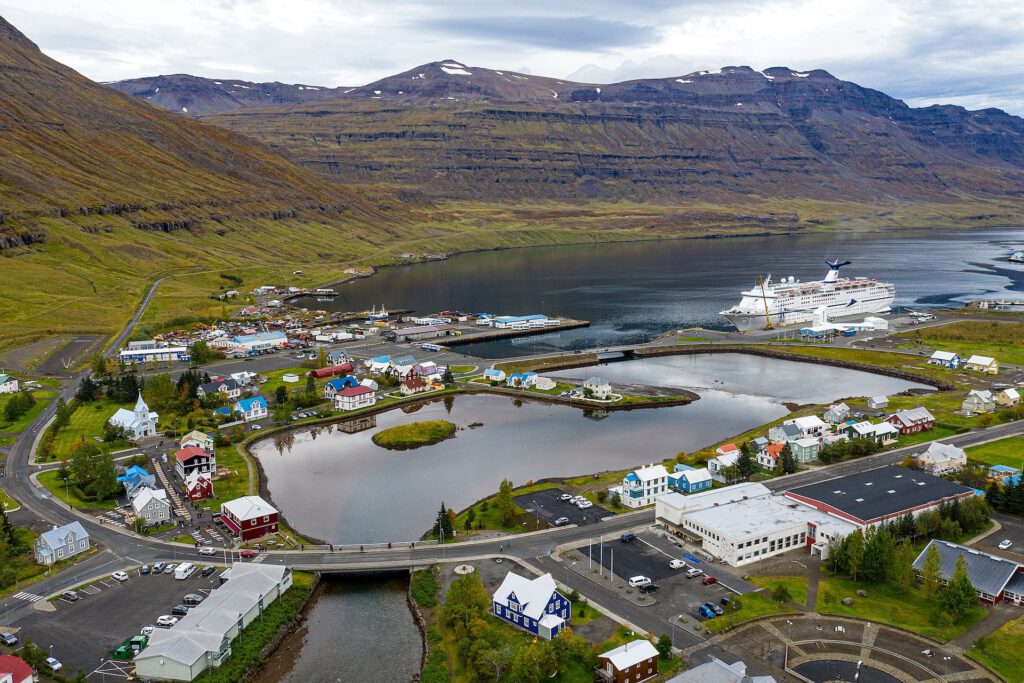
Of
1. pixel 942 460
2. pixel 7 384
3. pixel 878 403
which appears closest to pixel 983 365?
pixel 878 403

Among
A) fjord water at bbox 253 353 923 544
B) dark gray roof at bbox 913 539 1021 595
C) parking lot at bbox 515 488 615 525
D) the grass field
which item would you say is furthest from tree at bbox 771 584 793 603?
the grass field

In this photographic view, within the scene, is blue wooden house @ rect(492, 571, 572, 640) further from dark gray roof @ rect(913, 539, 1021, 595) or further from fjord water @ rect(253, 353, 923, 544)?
dark gray roof @ rect(913, 539, 1021, 595)

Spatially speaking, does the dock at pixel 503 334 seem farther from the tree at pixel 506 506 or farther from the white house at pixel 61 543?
the white house at pixel 61 543

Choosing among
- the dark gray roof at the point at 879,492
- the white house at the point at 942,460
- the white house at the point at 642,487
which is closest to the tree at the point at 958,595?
the dark gray roof at the point at 879,492

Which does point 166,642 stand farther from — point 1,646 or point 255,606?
point 1,646

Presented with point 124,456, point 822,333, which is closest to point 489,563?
point 124,456

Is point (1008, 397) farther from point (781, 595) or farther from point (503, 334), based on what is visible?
point (503, 334)
